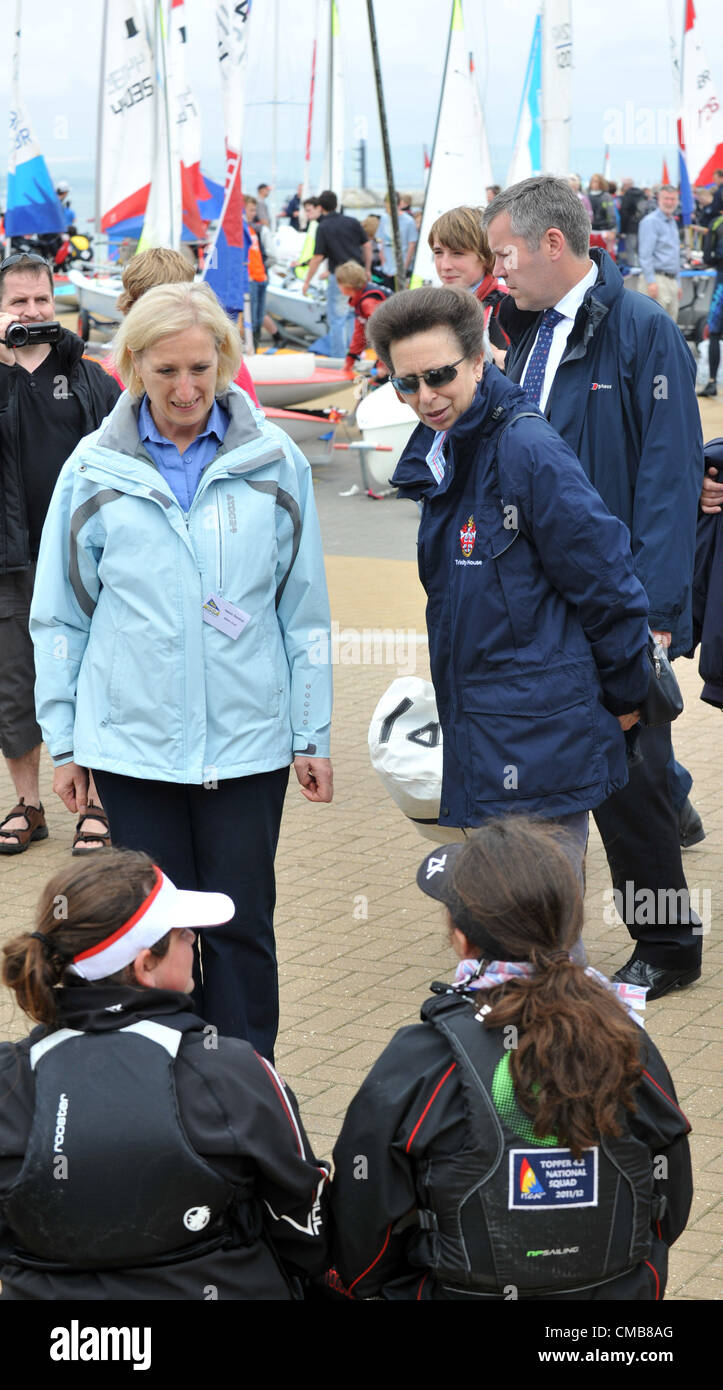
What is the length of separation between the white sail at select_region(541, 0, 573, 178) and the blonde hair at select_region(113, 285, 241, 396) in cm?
1107

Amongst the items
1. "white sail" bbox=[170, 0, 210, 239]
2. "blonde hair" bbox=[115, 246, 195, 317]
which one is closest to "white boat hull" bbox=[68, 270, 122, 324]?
"white sail" bbox=[170, 0, 210, 239]

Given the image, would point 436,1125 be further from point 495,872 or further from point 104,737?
point 104,737

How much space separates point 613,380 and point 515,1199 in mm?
2581

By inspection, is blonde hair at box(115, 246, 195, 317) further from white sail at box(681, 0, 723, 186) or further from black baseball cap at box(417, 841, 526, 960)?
white sail at box(681, 0, 723, 186)

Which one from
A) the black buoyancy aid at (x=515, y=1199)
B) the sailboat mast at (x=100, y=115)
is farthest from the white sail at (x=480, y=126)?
the black buoyancy aid at (x=515, y=1199)

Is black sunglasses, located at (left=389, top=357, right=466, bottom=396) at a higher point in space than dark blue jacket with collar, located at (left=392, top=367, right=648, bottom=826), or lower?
higher

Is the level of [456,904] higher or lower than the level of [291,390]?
higher

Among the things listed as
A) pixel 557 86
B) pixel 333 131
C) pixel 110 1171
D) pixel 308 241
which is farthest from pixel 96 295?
pixel 110 1171

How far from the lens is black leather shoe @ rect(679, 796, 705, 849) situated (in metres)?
5.82

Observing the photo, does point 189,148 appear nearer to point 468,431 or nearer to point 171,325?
point 171,325

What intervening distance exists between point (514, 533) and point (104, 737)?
103 cm

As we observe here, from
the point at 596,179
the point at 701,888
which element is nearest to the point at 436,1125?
the point at 701,888

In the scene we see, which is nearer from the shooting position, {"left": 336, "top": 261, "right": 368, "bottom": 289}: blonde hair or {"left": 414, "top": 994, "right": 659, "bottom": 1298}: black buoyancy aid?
{"left": 414, "top": 994, "right": 659, "bottom": 1298}: black buoyancy aid

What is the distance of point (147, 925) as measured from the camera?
8.42ft
